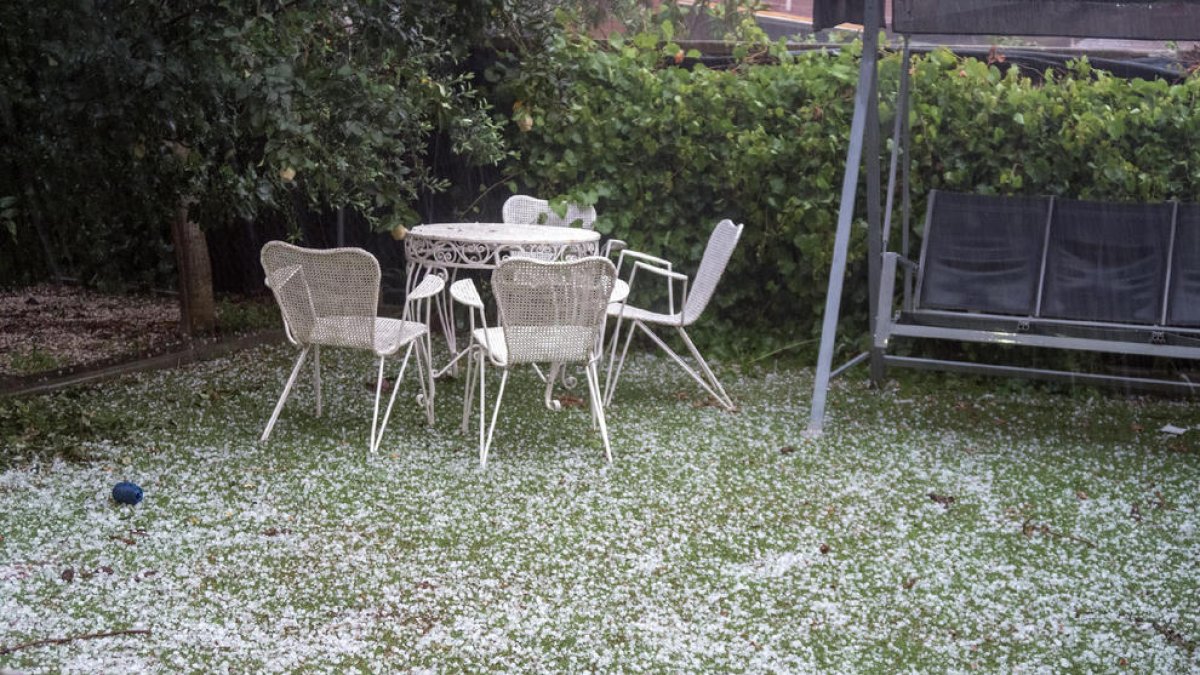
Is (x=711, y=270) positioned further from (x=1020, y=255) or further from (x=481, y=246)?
(x=1020, y=255)

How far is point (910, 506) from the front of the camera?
4.20 m

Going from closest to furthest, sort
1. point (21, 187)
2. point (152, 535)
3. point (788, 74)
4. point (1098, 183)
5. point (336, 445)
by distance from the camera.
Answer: point (152, 535)
point (336, 445)
point (21, 187)
point (1098, 183)
point (788, 74)

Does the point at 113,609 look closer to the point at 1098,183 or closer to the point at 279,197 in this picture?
the point at 279,197

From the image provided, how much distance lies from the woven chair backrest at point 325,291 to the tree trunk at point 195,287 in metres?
2.16

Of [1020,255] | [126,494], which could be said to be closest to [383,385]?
[126,494]

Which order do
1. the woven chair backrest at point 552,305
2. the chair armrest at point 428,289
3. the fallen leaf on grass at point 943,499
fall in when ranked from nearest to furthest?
the fallen leaf on grass at point 943,499 → the woven chair backrest at point 552,305 → the chair armrest at point 428,289

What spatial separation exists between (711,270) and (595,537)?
1932 millimetres

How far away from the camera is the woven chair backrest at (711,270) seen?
5.34 m

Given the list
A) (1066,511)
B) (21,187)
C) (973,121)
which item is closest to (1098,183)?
(973,121)

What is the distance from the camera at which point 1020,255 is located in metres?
5.83

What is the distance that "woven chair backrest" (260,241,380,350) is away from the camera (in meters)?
4.54

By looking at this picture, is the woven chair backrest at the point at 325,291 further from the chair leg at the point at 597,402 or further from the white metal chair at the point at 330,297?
the chair leg at the point at 597,402

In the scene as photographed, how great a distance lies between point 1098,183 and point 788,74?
1.68 meters

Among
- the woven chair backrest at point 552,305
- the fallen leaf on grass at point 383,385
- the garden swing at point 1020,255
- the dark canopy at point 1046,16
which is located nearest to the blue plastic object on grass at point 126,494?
the woven chair backrest at point 552,305
